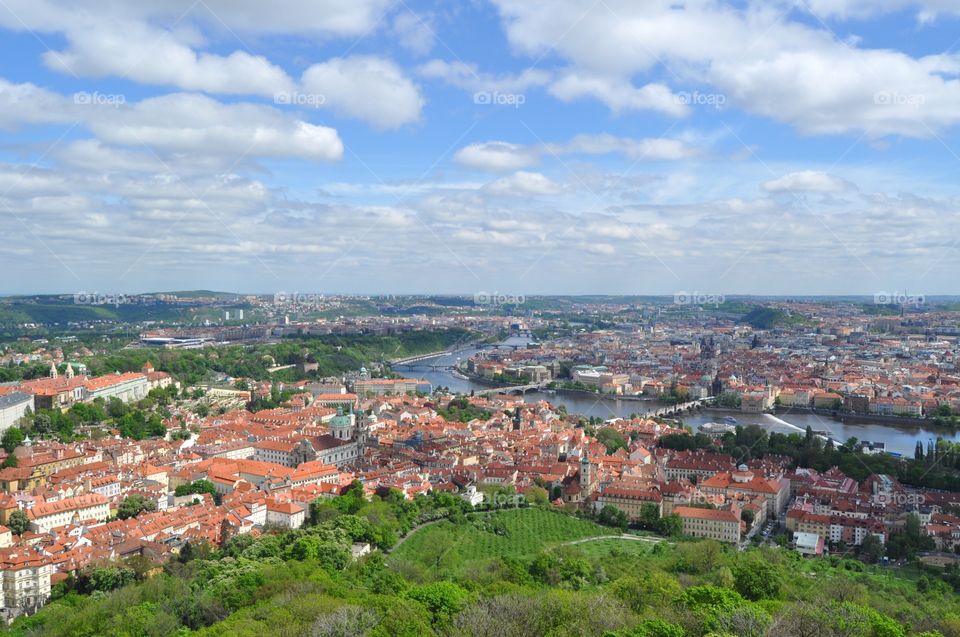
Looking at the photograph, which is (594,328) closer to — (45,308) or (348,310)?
(348,310)

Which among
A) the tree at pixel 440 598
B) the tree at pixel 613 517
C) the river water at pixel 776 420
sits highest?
the tree at pixel 440 598

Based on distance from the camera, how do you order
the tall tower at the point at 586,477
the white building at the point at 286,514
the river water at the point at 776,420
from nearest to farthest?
the white building at the point at 286,514, the tall tower at the point at 586,477, the river water at the point at 776,420

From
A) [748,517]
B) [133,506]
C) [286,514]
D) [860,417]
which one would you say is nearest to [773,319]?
[860,417]

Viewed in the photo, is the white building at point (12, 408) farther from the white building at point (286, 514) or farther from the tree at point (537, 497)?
the tree at point (537, 497)

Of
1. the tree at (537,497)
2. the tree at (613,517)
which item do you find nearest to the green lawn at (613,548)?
the tree at (613,517)

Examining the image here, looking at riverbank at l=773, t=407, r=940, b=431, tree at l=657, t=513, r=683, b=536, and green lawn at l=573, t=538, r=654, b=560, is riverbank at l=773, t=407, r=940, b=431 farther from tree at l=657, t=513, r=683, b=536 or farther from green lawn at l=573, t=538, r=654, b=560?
green lawn at l=573, t=538, r=654, b=560

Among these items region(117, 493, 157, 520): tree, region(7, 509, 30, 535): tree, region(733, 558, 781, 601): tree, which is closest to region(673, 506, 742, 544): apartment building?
region(733, 558, 781, 601): tree

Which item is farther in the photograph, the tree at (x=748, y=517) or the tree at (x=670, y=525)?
the tree at (x=748, y=517)
